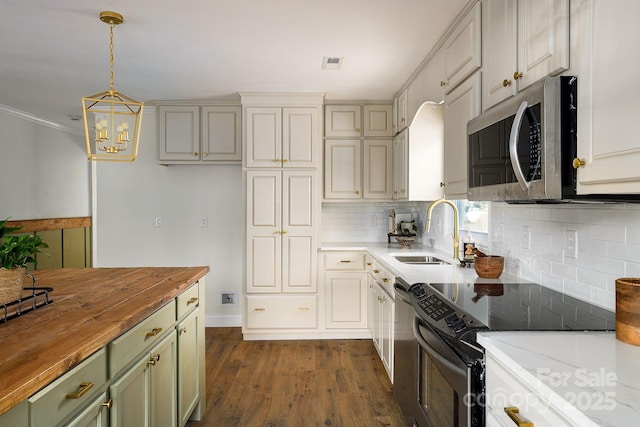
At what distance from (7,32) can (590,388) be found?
340 centimetres

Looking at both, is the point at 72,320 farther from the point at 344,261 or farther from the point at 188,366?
the point at 344,261

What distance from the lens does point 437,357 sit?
61.1 inches

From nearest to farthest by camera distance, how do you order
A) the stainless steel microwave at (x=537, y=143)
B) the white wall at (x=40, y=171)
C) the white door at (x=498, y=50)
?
the stainless steel microwave at (x=537, y=143) → the white door at (x=498, y=50) → the white wall at (x=40, y=171)

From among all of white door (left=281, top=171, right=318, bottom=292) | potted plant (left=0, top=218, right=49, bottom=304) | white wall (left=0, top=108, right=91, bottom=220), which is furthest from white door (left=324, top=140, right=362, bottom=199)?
white wall (left=0, top=108, right=91, bottom=220)

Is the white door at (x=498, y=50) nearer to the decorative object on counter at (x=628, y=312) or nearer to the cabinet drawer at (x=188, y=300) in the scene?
the decorative object on counter at (x=628, y=312)

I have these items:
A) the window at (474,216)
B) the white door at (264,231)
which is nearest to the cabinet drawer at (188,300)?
the white door at (264,231)

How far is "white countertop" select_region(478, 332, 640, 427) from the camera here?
777 millimetres

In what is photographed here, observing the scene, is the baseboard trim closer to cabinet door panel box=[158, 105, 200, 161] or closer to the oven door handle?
cabinet door panel box=[158, 105, 200, 161]

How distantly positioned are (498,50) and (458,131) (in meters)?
0.52

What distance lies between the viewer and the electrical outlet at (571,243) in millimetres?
1707

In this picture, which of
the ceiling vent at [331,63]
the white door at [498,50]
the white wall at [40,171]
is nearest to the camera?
the white door at [498,50]

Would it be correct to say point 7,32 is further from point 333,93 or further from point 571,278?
point 571,278

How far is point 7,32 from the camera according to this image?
8.25ft

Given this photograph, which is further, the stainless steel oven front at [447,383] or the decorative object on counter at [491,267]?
the decorative object on counter at [491,267]
